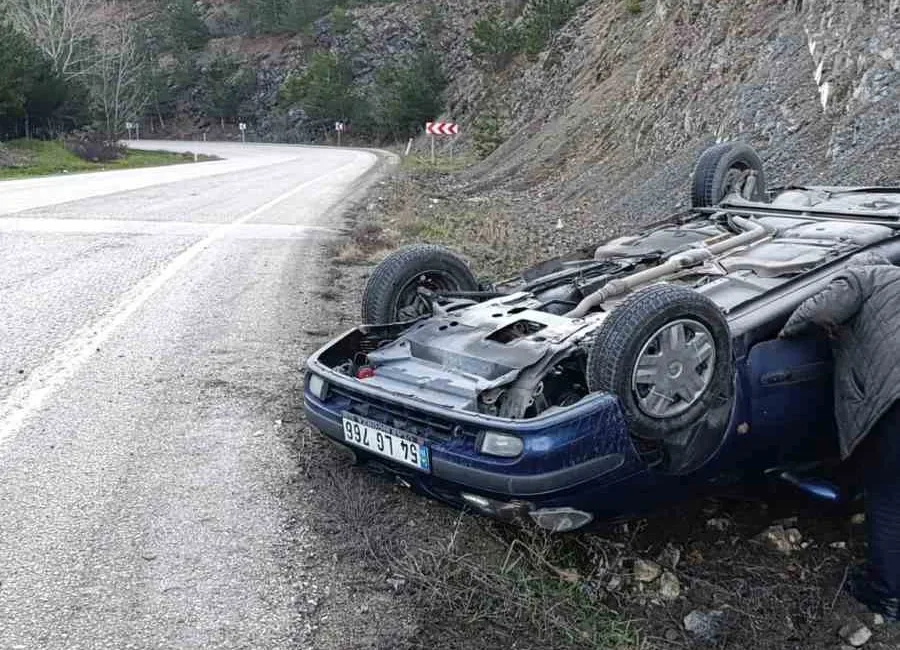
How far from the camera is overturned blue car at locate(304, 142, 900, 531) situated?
139 inches

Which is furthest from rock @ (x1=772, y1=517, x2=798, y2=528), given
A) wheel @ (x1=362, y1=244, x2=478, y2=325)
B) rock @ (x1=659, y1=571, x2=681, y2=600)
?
wheel @ (x1=362, y1=244, x2=478, y2=325)

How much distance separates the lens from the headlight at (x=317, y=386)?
4289 mm

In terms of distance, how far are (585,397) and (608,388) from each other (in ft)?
0.40

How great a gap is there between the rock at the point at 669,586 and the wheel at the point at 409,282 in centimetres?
218

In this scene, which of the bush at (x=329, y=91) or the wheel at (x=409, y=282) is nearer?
the wheel at (x=409, y=282)

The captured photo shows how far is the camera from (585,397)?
3.66 m

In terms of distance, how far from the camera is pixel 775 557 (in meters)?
4.07

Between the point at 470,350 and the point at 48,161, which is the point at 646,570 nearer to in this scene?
the point at 470,350

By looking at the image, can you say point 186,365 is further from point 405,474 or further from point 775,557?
point 775,557

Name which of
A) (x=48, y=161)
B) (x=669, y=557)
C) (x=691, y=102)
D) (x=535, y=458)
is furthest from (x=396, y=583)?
(x=48, y=161)

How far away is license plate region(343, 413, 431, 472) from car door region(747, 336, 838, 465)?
57.9 inches

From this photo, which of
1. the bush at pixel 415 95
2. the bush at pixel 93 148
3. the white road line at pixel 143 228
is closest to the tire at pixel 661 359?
the white road line at pixel 143 228

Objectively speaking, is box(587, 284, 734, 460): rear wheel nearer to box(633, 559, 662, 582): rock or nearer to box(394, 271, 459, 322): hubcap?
box(633, 559, 662, 582): rock

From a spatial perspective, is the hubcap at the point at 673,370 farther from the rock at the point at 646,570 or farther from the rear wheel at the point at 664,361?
the rock at the point at 646,570
